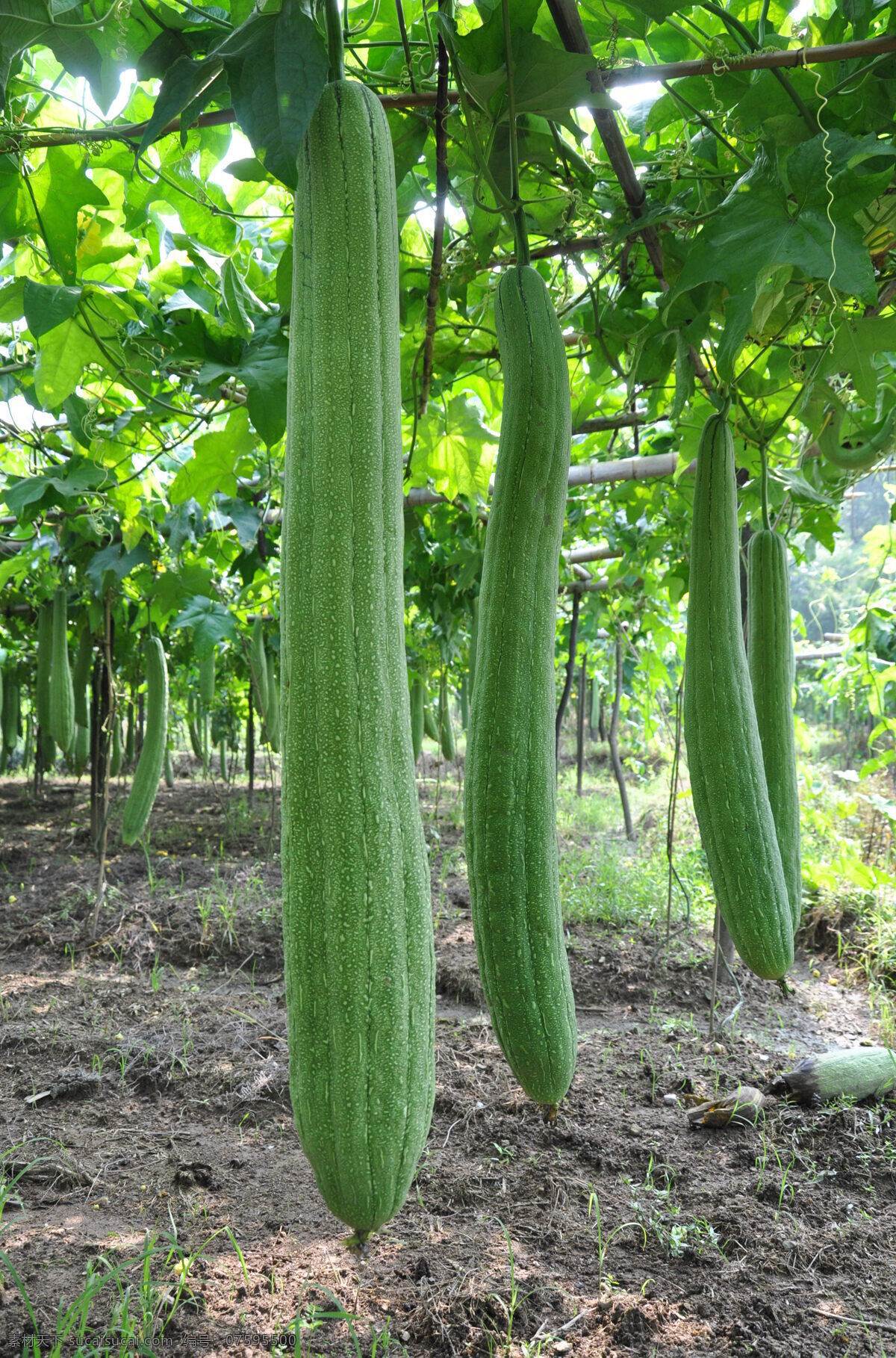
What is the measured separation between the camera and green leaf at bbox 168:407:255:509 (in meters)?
2.64

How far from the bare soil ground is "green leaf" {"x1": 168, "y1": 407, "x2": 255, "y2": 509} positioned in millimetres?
2144

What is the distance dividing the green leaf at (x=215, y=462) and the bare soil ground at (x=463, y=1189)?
7.03 feet

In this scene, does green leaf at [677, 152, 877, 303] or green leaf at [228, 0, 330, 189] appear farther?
green leaf at [677, 152, 877, 303]

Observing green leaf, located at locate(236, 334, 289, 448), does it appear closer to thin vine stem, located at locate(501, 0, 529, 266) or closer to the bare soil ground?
thin vine stem, located at locate(501, 0, 529, 266)

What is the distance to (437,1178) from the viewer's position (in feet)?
9.65

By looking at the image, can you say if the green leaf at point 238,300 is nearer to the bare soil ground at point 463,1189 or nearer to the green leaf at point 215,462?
the green leaf at point 215,462

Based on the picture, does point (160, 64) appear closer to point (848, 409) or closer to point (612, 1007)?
point (848, 409)

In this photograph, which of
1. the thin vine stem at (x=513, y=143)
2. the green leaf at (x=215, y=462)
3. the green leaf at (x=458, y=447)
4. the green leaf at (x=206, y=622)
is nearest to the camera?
the thin vine stem at (x=513, y=143)

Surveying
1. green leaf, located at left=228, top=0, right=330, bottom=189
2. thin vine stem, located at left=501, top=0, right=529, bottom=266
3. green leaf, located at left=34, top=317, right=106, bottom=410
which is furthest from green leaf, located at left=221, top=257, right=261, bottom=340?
green leaf, located at left=228, top=0, right=330, bottom=189

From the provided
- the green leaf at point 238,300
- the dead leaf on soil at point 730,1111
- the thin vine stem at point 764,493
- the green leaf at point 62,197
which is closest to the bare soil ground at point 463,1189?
the dead leaf on soil at point 730,1111

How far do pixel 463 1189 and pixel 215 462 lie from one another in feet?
8.07

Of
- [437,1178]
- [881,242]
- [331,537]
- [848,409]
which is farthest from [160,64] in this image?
[437,1178]

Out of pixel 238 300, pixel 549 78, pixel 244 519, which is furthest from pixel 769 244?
pixel 244 519

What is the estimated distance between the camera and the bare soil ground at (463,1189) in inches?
88.7
